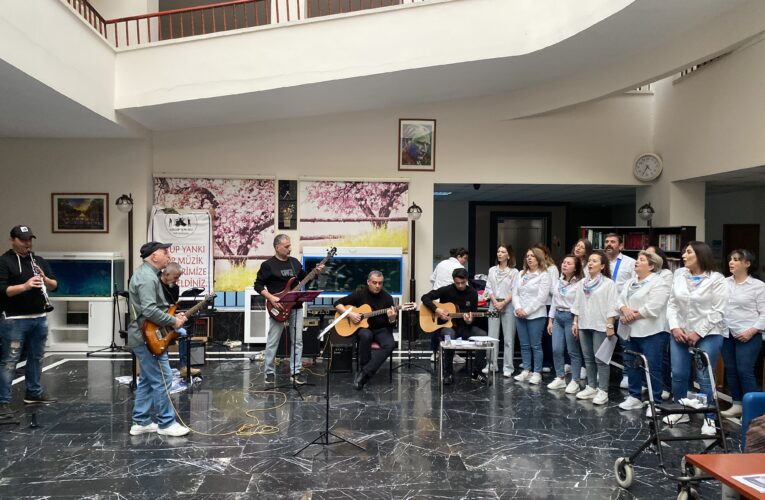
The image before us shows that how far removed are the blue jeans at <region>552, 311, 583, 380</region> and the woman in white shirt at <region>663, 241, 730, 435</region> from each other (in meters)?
1.08

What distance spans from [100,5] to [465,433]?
318 inches

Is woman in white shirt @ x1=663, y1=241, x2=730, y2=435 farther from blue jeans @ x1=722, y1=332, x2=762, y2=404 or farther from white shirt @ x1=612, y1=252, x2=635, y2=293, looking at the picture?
white shirt @ x1=612, y1=252, x2=635, y2=293

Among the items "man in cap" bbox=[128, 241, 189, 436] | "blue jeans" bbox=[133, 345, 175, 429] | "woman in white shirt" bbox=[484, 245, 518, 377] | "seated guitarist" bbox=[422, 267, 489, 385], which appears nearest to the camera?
"man in cap" bbox=[128, 241, 189, 436]

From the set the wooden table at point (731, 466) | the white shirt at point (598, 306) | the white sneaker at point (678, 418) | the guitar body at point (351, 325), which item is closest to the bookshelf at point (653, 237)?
the white shirt at point (598, 306)

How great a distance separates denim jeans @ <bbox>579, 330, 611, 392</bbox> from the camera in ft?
18.4

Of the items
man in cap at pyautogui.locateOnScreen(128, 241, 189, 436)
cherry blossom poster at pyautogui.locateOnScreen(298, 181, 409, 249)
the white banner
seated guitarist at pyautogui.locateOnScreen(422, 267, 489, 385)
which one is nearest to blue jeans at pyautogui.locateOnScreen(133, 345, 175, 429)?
man in cap at pyautogui.locateOnScreen(128, 241, 189, 436)

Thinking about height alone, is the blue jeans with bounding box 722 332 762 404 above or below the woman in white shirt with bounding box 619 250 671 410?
below

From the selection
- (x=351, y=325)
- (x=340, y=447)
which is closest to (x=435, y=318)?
(x=351, y=325)

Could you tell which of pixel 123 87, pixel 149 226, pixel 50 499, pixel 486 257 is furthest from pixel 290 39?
pixel 486 257

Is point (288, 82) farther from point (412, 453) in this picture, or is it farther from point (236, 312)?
point (412, 453)

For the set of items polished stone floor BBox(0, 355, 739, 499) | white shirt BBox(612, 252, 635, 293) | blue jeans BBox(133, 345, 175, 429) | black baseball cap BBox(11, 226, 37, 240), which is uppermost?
black baseball cap BBox(11, 226, 37, 240)

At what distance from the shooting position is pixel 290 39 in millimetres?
7570

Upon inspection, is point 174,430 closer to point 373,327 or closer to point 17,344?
point 17,344

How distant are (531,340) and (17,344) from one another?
17.5 ft
